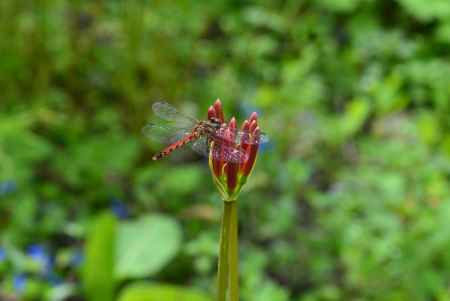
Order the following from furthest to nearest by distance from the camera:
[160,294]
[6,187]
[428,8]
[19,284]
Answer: [428,8], [6,187], [19,284], [160,294]

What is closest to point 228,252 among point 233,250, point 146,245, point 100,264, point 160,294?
point 233,250

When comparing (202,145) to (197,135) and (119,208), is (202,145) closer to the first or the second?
(197,135)

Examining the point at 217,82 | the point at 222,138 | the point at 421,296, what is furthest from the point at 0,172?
the point at 222,138

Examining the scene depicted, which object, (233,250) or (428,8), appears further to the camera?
(428,8)

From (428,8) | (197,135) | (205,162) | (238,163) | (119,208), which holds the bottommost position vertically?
(238,163)

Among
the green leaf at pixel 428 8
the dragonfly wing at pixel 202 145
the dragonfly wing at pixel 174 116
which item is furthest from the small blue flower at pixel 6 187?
the green leaf at pixel 428 8

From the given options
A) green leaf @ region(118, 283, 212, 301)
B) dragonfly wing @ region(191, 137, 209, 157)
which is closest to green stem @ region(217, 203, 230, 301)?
dragonfly wing @ region(191, 137, 209, 157)

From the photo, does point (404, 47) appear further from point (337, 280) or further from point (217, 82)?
point (337, 280)
